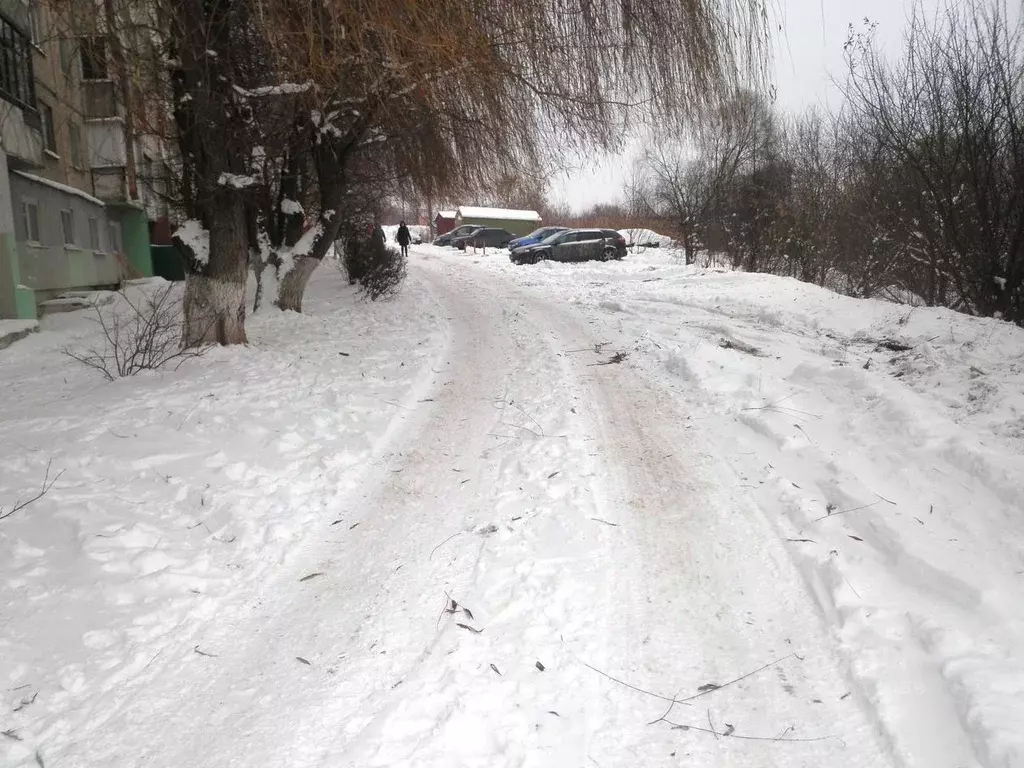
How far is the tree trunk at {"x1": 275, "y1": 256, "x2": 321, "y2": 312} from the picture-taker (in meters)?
10.2

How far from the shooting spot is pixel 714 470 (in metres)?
4.52

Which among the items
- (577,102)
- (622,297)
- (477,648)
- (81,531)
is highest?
(577,102)

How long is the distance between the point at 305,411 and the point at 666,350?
14.3 feet

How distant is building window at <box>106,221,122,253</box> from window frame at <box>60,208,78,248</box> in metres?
2.99

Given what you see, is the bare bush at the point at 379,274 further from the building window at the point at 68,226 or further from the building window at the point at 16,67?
the building window at the point at 68,226

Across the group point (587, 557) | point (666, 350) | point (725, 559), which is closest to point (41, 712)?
point (587, 557)

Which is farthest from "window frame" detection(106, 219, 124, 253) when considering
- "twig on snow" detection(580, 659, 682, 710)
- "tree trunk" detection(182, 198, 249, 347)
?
"twig on snow" detection(580, 659, 682, 710)

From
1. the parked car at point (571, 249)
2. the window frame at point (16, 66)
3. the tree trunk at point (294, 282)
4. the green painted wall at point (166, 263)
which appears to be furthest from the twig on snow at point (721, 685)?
the green painted wall at point (166, 263)

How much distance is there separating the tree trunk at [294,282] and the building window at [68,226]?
8594 millimetres

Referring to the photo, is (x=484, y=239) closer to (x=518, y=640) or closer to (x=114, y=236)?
(x=114, y=236)

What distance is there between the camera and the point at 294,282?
10.3 meters

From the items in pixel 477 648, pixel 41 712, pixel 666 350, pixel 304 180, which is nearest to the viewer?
pixel 41 712

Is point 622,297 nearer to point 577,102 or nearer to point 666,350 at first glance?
point 666,350

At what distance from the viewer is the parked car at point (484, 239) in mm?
39062
